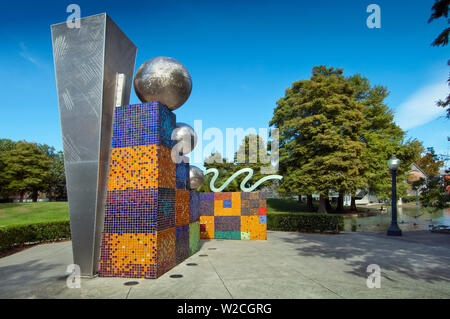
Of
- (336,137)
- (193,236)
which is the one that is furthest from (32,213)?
(336,137)

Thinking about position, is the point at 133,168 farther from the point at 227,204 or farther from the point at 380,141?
the point at 380,141

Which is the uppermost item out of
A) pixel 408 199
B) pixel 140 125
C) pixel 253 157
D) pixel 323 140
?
pixel 323 140

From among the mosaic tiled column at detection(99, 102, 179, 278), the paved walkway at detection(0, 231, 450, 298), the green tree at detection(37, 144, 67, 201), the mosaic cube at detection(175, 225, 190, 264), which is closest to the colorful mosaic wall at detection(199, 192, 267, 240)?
the paved walkway at detection(0, 231, 450, 298)

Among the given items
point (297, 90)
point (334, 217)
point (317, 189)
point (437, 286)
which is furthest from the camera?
point (297, 90)

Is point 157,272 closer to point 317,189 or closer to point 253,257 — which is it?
point 253,257

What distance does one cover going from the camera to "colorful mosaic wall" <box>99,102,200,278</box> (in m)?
6.60

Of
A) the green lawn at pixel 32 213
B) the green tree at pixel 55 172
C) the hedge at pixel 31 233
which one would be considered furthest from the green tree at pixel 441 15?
the green tree at pixel 55 172

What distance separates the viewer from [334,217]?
15.7 meters

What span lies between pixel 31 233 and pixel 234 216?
970 centimetres

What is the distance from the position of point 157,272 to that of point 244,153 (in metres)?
35.0

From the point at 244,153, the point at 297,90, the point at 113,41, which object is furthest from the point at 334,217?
the point at 244,153

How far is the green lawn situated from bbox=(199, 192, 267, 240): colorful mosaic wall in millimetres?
16580

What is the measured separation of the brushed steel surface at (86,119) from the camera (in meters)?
6.72

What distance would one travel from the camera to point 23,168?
40.8 meters
